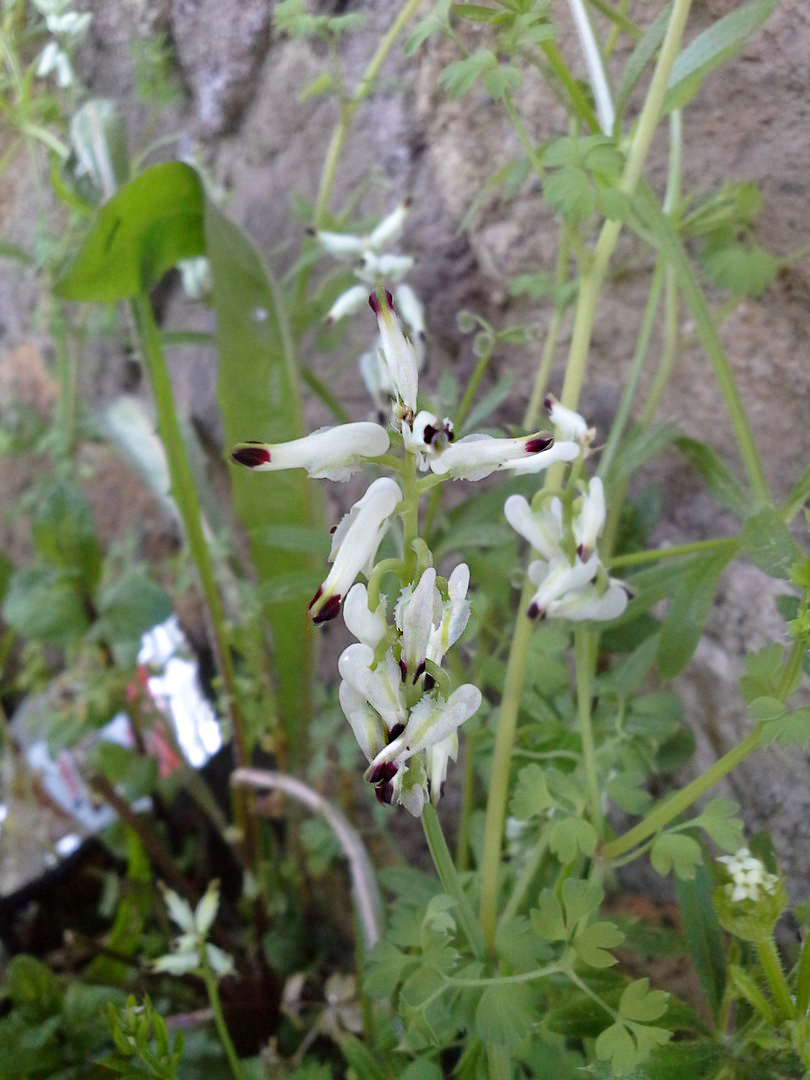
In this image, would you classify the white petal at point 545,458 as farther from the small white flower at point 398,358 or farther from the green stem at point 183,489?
the green stem at point 183,489

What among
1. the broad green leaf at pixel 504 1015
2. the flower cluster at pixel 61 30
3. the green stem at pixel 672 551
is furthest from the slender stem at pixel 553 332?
the flower cluster at pixel 61 30

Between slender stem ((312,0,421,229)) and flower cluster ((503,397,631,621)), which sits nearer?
flower cluster ((503,397,631,621))

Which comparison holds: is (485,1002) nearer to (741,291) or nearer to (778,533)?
(778,533)

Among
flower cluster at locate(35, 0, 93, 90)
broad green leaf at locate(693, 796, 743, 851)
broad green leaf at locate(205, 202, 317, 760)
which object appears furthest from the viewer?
flower cluster at locate(35, 0, 93, 90)

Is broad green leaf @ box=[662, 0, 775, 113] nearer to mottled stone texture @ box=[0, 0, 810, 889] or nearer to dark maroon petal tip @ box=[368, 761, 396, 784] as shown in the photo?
mottled stone texture @ box=[0, 0, 810, 889]

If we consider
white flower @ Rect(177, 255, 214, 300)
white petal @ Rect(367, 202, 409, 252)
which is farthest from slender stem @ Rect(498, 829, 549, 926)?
white flower @ Rect(177, 255, 214, 300)

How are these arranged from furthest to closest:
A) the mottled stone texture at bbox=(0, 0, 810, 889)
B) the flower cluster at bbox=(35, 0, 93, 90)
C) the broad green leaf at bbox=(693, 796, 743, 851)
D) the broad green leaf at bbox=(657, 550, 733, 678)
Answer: the flower cluster at bbox=(35, 0, 93, 90) → the mottled stone texture at bbox=(0, 0, 810, 889) → the broad green leaf at bbox=(657, 550, 733, 678) → the broad green leaf at bbox=(693, 796, 743, 851)

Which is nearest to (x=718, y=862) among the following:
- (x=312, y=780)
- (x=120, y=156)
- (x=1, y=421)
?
(x=312, y=780)

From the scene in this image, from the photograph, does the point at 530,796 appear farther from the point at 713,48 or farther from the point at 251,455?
the point at 713,48
